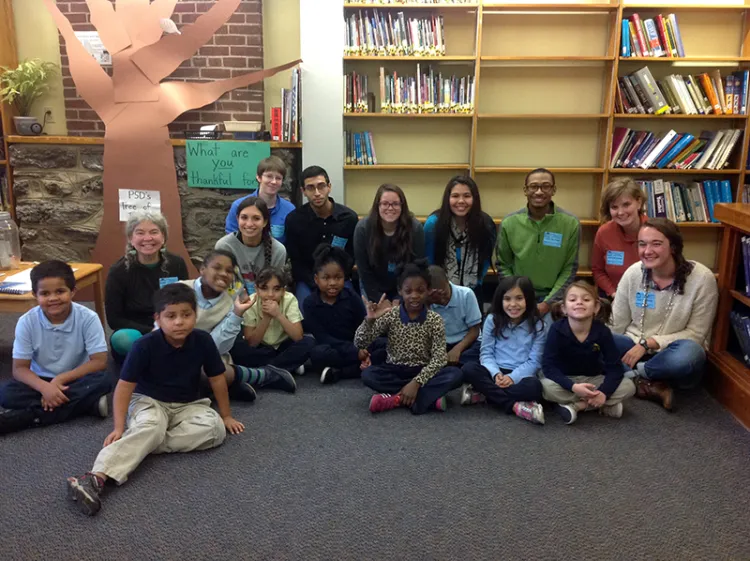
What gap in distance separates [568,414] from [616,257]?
1273 millimetres

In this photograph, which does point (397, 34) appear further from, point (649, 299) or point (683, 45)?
point (649, 299)

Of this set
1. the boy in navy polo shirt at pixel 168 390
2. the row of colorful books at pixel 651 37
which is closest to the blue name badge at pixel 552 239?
the row of colorful books at pixel 651 37

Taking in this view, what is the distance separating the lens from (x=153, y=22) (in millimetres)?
4113

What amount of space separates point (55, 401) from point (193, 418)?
0.61m

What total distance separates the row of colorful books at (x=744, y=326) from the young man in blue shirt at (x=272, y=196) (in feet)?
7.76

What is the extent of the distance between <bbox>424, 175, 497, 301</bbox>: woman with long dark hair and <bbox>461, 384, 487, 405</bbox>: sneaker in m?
0.81

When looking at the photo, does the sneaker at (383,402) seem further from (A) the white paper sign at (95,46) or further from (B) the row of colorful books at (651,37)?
(A) the white paper sign at (95,46)

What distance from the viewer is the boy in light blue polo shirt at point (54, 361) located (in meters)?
2.49

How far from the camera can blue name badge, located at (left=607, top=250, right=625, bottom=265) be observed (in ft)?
11.4

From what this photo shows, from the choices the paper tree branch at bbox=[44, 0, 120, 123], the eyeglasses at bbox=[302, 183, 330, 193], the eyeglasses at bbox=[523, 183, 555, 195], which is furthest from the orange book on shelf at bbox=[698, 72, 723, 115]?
the paper tree branch at bbox=[44, 0, 120, 123]

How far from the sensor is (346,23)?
4117mm

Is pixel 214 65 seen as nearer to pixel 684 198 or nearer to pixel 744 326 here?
pixel 684 198

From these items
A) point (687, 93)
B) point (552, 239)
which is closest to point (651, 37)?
point (687, 93)

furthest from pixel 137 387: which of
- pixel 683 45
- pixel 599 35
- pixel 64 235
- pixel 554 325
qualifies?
pixel 683 45
